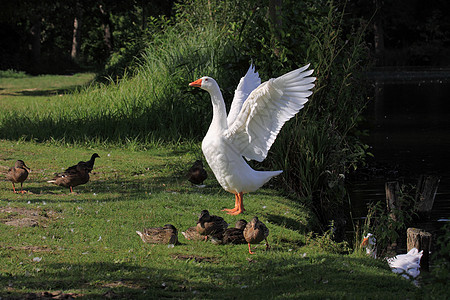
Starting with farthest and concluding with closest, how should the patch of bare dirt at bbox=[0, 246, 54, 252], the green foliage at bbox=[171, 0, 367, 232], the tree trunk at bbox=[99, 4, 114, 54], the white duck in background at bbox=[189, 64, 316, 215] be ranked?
the tree trunk at bbox=[99, 4, 114, 54] → the green foliage at bbox=[171, 0, 367, 232] → the white duck in background at bbox=[189, 64, 316, 215] → the patch of bare dirt at bbox=[0, 246, 54, 252]

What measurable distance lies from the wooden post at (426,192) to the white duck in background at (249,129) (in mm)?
3685

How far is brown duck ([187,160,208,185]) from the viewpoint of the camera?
9758 millimetres

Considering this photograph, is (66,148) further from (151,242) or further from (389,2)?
(389,2)

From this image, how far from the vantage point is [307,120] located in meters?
10.9

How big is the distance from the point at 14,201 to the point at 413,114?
19071 millimetres

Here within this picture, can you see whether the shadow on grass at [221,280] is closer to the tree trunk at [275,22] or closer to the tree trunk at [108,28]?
the tree trunk at [275,22]

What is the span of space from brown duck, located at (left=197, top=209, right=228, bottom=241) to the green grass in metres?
0.15

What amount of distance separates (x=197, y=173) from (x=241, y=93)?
1.61 m

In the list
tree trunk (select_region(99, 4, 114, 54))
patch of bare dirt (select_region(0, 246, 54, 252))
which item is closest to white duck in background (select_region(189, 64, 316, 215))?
patch of bare dirt (select_region(0, 246, 54, 252))

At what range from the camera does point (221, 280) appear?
586 cm

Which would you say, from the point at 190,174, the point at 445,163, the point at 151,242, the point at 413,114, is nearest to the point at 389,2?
the point at 413,114

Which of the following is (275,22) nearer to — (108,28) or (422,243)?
(422,243)

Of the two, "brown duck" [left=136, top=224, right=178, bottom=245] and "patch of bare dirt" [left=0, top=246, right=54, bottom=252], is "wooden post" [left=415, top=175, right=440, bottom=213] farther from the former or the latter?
"patch of bare dirt" [left=0, top=246, right=54, bottom=252]

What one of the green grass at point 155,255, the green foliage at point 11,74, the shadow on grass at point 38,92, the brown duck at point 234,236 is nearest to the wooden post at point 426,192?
the green grass at point 155,255
